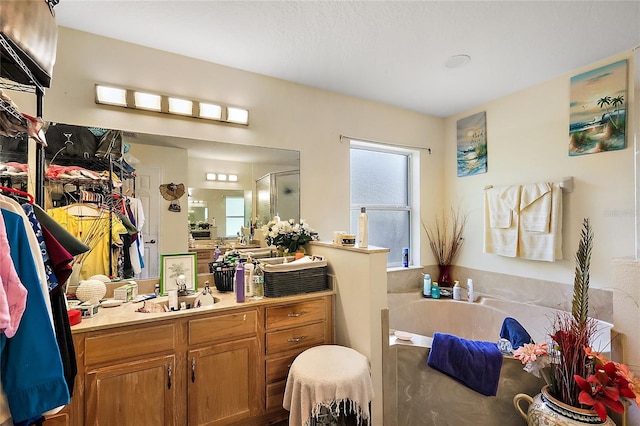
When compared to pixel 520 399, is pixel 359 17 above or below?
above

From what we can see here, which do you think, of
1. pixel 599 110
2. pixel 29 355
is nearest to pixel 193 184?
pixel 29 355

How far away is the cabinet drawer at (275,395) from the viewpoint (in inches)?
74.0

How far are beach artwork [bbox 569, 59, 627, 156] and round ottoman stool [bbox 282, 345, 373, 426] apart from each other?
2404 millimetres

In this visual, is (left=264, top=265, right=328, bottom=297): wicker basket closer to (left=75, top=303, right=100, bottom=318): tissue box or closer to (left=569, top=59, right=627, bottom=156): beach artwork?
(left=75, top=303, right=100, bottom=318): tissue box

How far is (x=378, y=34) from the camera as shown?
194cm

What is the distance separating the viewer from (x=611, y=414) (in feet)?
5.43

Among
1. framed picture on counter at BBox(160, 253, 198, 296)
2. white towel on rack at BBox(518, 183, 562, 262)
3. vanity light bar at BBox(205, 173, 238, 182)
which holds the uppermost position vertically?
vanity light bar at BBox(205, 173, 238, 182)

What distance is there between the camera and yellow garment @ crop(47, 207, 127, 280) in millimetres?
1853

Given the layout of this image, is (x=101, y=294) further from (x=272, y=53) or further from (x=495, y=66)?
(x=495, y=66)

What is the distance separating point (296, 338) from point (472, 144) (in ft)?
8.83

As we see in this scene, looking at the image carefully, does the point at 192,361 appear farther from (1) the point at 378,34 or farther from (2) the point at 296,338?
(1) the point at 378,34

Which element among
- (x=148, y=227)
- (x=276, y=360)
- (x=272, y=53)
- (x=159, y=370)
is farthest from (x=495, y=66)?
(x=159, y=370)

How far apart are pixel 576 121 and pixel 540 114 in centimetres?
29

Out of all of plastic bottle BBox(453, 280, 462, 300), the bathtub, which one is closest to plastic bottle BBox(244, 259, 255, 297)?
the bathtub
